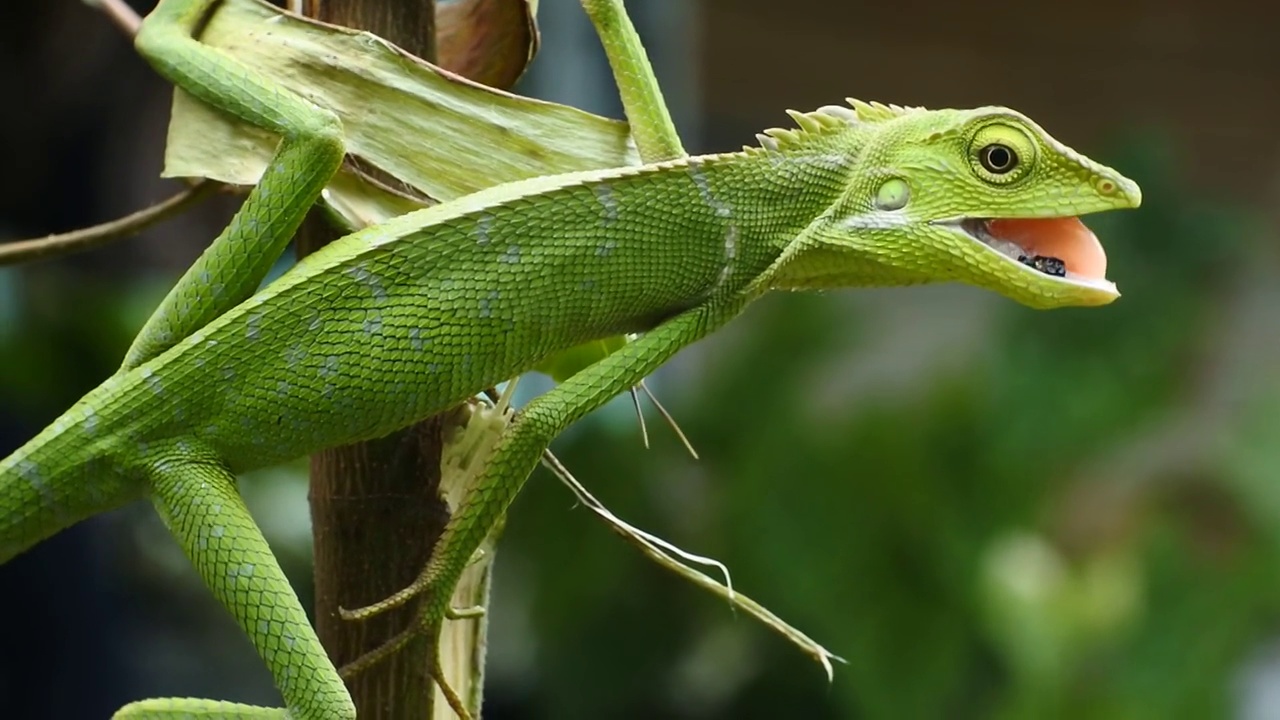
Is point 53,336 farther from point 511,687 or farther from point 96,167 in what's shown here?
point 511,687

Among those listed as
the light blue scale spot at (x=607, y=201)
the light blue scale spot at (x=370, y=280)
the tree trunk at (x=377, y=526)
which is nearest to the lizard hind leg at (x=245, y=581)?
the tree trunk at (x=377, y=526)

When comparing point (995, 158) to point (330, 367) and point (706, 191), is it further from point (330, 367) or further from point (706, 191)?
point (330, 367)

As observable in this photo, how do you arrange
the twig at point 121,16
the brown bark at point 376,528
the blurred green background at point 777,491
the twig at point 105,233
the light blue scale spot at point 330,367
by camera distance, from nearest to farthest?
the light blue scale spot at point 330,367
the brown bark at point 376,528
the twig at point 105,233
the twig at point 121,16
the blurred green background at point 777,491

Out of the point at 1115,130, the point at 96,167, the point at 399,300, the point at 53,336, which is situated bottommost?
the point at 53,336

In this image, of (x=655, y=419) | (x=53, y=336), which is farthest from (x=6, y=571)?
(x=655, y=419)

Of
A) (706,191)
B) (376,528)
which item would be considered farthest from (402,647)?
(706,191)

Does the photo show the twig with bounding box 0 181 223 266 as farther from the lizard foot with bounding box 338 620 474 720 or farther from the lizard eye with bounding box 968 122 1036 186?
the lizard eye with bounding box 968 122 1036 186

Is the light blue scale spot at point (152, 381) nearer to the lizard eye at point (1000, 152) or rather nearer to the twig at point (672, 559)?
the twig at point (672, 559)

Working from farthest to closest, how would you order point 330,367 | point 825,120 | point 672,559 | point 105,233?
point 105,233 → point 672,559 → point 825,120 → point 330,367
